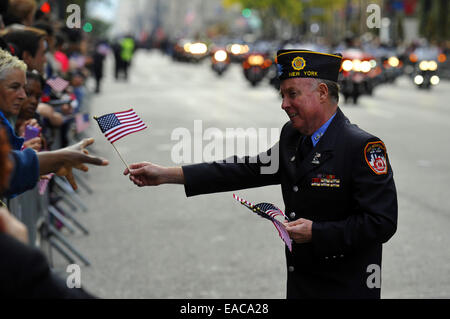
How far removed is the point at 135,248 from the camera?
777cm

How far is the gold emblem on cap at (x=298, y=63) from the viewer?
3387 millimetres

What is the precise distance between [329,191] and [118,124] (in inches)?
40.3

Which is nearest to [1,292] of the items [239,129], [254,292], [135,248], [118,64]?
[254,292]

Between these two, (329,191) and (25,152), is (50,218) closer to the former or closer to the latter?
(329,191)

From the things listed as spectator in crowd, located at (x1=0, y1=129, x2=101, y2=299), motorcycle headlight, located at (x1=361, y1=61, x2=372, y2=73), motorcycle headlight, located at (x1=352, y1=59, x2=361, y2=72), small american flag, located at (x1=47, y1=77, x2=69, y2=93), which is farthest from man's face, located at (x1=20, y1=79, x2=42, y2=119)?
motorcycle headlight, located at (x1=361, y1=61, x2=372, y2=73)

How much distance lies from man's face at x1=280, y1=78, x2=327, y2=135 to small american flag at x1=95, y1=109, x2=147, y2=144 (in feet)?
2.33

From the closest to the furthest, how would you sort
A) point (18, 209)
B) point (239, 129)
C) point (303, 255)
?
point (303, 255)
point (18, 209)
point (239, 129)

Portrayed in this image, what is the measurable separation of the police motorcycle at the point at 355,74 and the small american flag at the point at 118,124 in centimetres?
1991

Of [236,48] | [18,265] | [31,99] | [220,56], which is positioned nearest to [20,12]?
[31,99]

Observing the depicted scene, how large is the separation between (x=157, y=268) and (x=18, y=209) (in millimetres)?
1939

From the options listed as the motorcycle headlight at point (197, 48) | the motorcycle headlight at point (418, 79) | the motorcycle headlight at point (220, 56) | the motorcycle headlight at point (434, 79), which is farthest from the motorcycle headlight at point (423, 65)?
the motorcycle headlight at point (197, 48)

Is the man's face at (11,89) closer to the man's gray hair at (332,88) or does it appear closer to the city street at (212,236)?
the man's gray hair at (332,88)

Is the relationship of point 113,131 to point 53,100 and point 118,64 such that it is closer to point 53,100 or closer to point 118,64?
point 53,100
